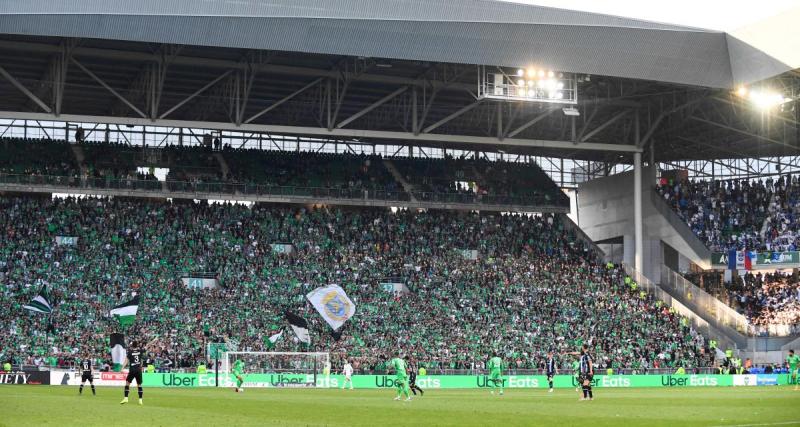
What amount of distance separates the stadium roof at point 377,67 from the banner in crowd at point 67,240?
286 inches

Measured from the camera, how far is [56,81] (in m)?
57.6

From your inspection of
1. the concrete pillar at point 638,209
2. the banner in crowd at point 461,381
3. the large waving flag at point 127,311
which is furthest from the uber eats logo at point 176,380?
the concrete pillar at point 638,209

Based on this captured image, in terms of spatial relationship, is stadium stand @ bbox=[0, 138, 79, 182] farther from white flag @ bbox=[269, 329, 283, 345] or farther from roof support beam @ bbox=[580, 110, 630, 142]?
roof support beam @ bbox=[580, 110, 630, 142]

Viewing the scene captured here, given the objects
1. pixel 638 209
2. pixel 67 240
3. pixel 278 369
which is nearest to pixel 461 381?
pixel 278 369

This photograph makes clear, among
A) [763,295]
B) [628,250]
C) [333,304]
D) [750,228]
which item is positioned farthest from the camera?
[628,250]

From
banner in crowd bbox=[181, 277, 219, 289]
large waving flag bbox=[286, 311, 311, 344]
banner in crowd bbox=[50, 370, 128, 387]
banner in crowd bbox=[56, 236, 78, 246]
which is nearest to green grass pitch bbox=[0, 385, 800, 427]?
banner in crowd bbox=[50, 370, 128, 387]

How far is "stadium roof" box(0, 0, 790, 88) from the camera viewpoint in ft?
163

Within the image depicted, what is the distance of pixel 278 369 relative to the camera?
51.4 metres

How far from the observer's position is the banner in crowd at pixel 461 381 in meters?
50.7

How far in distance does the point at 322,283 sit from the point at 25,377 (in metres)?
19.9

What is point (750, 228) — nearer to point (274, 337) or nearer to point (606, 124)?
point (606, 124)

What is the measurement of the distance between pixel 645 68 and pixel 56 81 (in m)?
31.3

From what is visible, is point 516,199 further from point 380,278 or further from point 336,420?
point 336,420

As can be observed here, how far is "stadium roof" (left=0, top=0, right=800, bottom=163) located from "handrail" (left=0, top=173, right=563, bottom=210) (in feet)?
13.9
